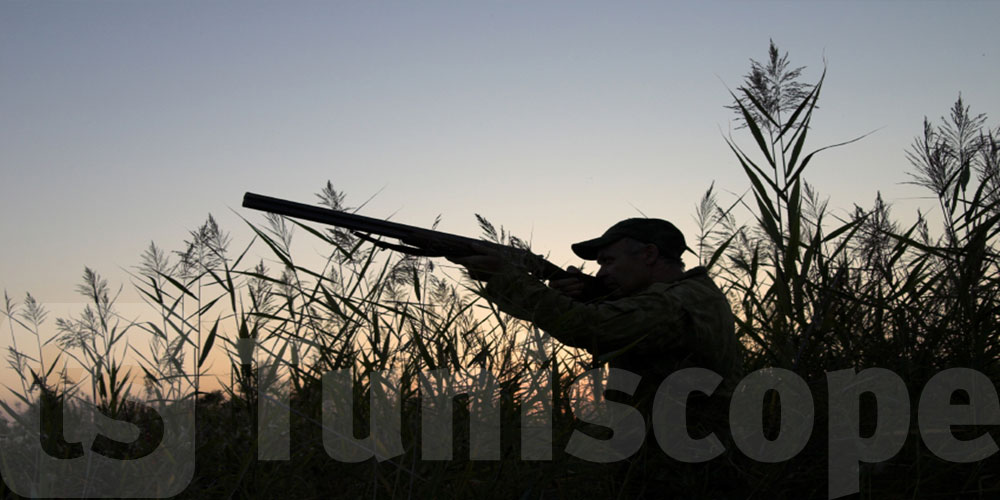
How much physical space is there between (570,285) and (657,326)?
1.36 ft

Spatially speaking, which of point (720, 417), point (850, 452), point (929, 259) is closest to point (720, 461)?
point (720, 417)

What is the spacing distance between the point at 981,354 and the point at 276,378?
2.10 meters

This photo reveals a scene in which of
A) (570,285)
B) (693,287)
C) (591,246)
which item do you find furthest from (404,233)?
(693,287)

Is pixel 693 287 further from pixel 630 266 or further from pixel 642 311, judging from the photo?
pixel 630 266

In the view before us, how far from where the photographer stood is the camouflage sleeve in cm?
251

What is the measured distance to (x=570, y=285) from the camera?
10.6ft

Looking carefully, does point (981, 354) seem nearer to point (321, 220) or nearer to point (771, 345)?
point (771, 345)

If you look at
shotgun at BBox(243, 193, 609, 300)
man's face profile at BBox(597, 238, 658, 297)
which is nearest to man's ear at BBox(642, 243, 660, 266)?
→ man's face profile at BBox(597, 238, 658, 297)

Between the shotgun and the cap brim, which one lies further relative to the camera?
the cap brim

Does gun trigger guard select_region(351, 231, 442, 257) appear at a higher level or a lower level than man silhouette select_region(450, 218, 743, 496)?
higher

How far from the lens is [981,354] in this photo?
8.09ft

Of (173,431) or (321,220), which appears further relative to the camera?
(321,220)

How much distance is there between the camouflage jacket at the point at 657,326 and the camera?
2619 mm

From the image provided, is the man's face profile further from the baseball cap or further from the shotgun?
the shotgun
